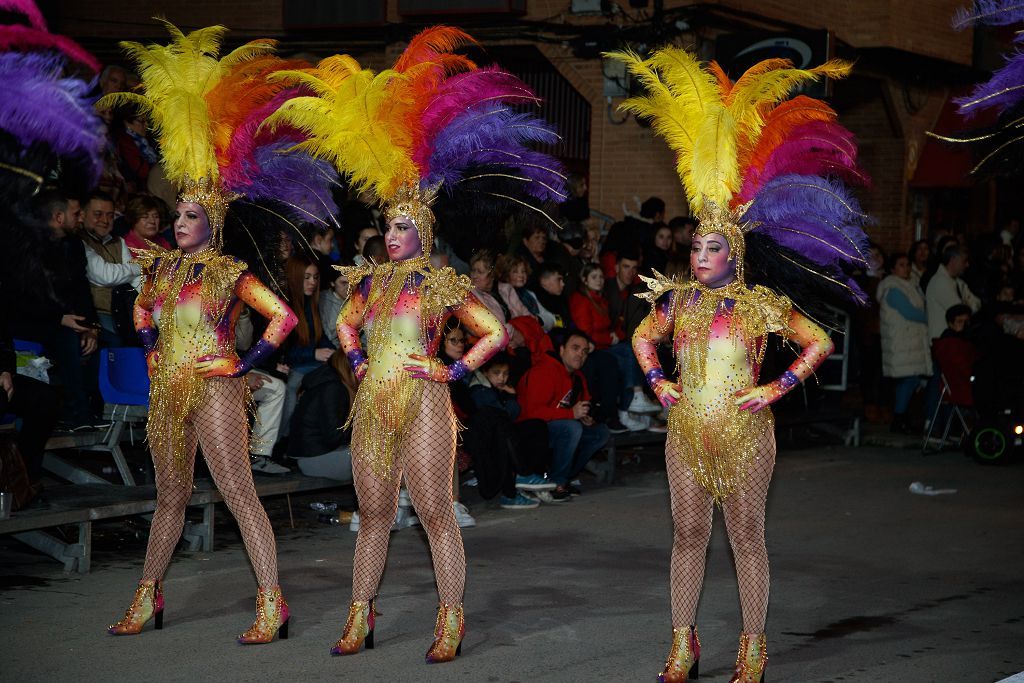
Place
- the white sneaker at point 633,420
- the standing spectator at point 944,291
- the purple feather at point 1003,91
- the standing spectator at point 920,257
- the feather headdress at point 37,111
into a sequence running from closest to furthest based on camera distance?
the feather headdress at point 37,111, the purple feather at point 1003,91, the white sneaker at point 633,420, the standing spectator at point 944,291, the standing spectator at point 920,257

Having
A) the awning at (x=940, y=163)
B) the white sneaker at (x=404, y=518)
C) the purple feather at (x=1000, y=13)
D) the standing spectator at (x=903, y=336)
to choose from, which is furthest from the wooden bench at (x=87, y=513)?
the awning at (x=940, y=163)

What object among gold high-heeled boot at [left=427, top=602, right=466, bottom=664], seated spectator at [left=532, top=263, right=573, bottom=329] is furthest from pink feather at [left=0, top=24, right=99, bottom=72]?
seated spectator at [left=532, top=263, right=573, bottom=329]

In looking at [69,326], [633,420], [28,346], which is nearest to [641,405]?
[633,420]

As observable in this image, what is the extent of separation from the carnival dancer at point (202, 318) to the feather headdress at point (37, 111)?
23.3 inches

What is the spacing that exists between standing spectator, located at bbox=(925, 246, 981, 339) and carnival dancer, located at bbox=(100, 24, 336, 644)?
34.3 ft

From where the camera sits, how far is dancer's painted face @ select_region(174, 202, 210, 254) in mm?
6652

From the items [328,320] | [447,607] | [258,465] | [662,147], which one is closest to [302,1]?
[662,147]

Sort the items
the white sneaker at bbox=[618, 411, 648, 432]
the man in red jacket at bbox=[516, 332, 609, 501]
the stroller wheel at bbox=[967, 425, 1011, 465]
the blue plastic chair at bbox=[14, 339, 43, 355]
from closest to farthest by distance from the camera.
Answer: the blue plastic chair at bbox=[14, 339, 43, 355] < the man in red jacket at bbox=[516, 332, 609, 501] < the white sneaker at bbox=[618, 411, 648, 432] < the stroller wheel at bbox=[967, 425, 1011, 465]

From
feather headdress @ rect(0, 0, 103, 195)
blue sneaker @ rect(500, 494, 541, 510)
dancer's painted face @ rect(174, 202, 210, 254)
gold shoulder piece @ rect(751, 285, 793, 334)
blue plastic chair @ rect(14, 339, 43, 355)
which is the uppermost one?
feather headdress @ rect(0, 0, 103, 195)

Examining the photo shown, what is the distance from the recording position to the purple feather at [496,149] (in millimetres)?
6539

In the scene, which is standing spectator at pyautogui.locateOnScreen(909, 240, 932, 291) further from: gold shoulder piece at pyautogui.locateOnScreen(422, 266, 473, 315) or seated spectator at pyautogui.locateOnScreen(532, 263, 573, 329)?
gold shoulder piece at pyautogui.locateOnScreen(422, 266, 473, 315)

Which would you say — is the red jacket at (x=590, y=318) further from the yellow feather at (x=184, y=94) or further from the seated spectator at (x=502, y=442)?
the yellow feather at (x=184, y=94)

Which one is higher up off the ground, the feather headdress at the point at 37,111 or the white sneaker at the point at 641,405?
the feather headdress at the point at 37,111

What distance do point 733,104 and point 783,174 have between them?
15.8 inches
